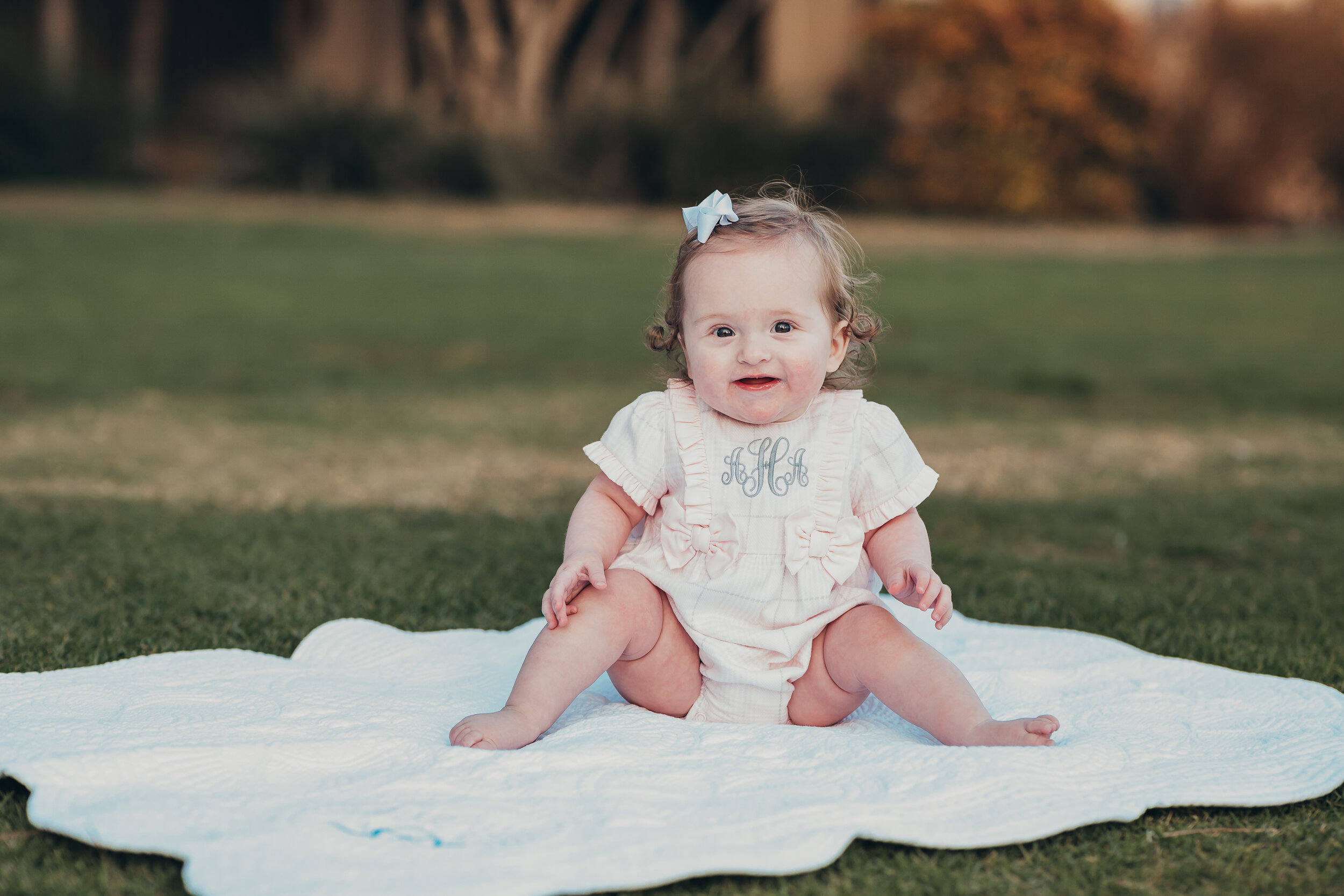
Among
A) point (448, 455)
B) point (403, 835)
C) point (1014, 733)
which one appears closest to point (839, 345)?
point (1014, 733)

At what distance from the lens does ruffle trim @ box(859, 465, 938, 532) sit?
78.7 inches

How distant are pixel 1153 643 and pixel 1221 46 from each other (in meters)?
13.2

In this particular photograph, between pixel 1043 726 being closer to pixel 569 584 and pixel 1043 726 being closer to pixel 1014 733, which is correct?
pixel 1014 733

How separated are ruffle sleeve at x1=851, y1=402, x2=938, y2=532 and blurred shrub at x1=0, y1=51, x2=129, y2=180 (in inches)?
461

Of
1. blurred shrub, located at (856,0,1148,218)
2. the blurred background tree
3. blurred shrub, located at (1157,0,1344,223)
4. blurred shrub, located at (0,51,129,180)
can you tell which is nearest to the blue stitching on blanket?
the blurred background tree

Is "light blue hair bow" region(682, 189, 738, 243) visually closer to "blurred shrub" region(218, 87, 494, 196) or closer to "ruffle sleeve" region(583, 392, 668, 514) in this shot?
"ruffle sleeve" region(583, 392, 668, 514)

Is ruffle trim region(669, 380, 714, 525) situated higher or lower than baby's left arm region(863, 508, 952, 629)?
higher

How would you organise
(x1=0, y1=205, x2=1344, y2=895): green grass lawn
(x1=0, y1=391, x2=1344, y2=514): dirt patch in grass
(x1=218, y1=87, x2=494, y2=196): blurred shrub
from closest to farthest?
(x1=0, y1=205, x2=1344, y2=895): green grass lawn < (x1=0, y1=391, x2=1344, y2=514): dirt patch in grass < (x1=218, y1=87, x2=494, y2=196): blurred shrub

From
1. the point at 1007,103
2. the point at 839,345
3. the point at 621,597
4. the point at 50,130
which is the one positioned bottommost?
the point at 621,597

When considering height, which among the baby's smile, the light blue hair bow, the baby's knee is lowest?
the baby's knee

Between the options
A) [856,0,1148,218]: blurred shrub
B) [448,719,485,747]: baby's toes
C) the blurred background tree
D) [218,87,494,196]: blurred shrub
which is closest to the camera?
[448,719,485,747]: baby's toes

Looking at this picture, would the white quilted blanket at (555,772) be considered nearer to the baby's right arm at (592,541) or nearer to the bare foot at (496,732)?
the bare foot at (496,732)

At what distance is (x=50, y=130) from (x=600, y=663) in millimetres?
11871

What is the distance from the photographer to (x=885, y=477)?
2016 mm
